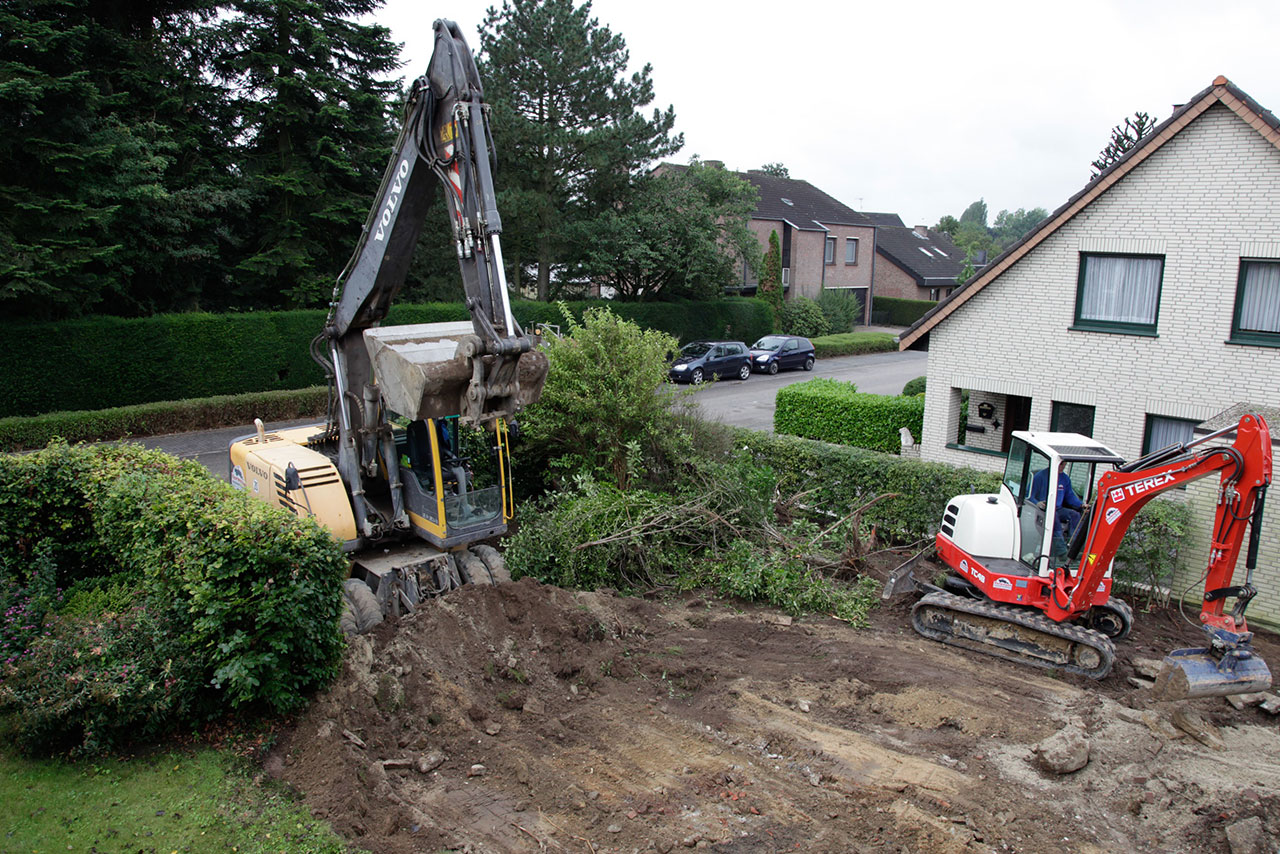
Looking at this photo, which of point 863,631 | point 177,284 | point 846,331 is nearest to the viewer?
point 863,631

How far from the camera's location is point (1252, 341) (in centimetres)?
1310

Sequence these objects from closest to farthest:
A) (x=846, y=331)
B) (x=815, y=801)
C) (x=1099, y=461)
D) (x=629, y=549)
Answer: (x=815, y=801) → (x=1099, y=461) → (x=629, y=549) → (x=846, y=331)

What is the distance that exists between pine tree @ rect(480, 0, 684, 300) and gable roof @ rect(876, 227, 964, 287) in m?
27.3

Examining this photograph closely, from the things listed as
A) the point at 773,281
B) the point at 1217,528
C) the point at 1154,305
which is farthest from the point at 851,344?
the point at 1217,528

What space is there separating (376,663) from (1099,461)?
8319 millimetres

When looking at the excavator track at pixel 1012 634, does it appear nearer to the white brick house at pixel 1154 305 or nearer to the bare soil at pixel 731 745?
the bare soil at pixel 731 745

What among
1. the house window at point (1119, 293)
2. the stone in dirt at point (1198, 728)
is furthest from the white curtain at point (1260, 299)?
the stone in dirt at point (1198, 728)

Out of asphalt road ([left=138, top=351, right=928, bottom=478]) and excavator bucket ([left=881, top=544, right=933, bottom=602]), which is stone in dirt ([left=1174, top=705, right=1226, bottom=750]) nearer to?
excavator bucket ([left=881, top=544, right=933, bottom=602])

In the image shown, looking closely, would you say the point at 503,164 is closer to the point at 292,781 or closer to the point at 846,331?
the point at 846,331

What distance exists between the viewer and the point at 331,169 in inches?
1047

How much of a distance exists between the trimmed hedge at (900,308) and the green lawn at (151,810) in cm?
5178

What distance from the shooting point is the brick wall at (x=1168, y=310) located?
12898mm

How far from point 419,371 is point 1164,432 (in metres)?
12.9

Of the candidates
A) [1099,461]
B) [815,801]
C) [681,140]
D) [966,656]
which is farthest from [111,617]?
[681,140]
